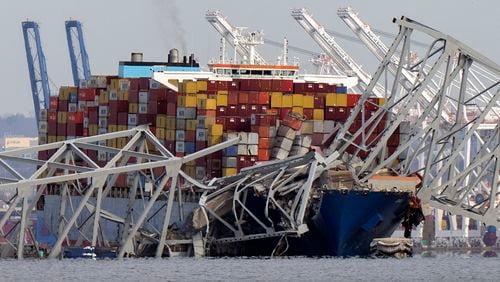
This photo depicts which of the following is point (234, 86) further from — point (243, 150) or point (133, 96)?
point (133, 96)

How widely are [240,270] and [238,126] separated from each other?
77.6 ft

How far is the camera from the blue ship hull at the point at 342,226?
9388 centimetres

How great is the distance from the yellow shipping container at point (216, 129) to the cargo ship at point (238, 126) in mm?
55

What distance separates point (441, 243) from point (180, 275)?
3614 inches

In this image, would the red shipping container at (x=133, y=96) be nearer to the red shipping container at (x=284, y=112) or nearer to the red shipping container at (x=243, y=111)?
the red shipping container at (x=243, y=111)

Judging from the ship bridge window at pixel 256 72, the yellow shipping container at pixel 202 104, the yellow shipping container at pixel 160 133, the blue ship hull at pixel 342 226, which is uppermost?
the ship bridge window at pixel 256 72

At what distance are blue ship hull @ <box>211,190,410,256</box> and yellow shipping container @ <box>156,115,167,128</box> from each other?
50.2ft

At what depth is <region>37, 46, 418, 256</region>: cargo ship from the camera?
9475 centimetres

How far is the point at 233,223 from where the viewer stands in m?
97.3

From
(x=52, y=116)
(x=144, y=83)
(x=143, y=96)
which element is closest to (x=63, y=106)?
(x=52, y=116)

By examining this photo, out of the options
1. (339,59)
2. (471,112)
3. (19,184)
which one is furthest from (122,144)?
(471,112)

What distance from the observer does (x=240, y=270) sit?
8350cm

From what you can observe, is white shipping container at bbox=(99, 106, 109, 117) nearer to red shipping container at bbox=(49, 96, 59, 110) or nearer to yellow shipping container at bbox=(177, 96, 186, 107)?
red shipping container at bbox=(49, 96, 59, 110)

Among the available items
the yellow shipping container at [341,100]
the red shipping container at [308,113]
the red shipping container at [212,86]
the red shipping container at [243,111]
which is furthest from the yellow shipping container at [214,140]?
the yellow shipping container at [341,100]
